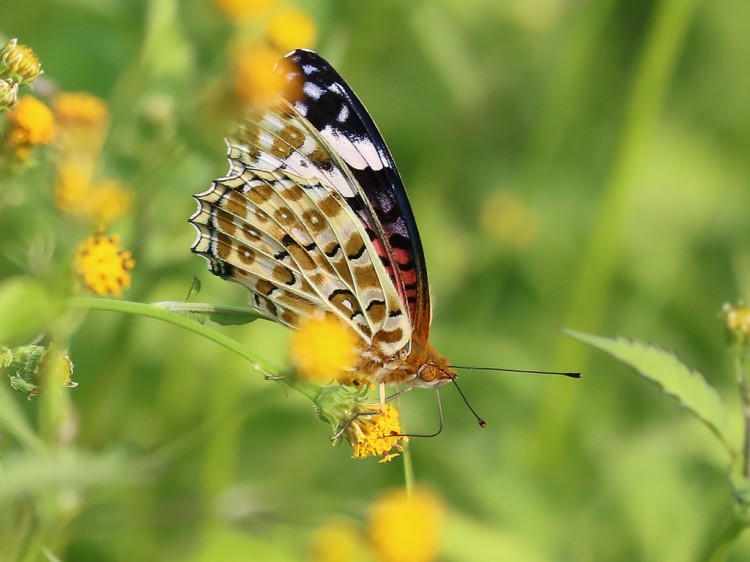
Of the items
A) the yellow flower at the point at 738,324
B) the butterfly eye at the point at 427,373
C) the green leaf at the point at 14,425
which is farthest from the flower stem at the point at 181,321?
the yellow flower at the point at 738,324

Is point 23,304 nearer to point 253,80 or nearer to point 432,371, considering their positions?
point 253,80

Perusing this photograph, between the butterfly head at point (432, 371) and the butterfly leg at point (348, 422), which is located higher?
the butterfly head at point (432, 371)

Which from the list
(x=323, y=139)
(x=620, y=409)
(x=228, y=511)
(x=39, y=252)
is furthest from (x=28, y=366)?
(x=620, y=409)

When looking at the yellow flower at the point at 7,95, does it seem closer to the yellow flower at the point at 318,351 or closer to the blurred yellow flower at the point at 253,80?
the blurred yellow flower at the point at 253,80

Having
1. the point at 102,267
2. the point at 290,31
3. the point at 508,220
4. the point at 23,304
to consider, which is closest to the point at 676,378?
the point at 102,267

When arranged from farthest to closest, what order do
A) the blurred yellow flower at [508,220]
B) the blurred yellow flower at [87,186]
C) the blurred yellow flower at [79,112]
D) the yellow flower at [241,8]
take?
the blurred yellow flower at [508,220] < the yellow flower at [241,8] < the blurred yellow flower at [79,112] < the blurred yellow flower at [87,186]

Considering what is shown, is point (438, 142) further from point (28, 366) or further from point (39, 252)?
point (28, 366)
